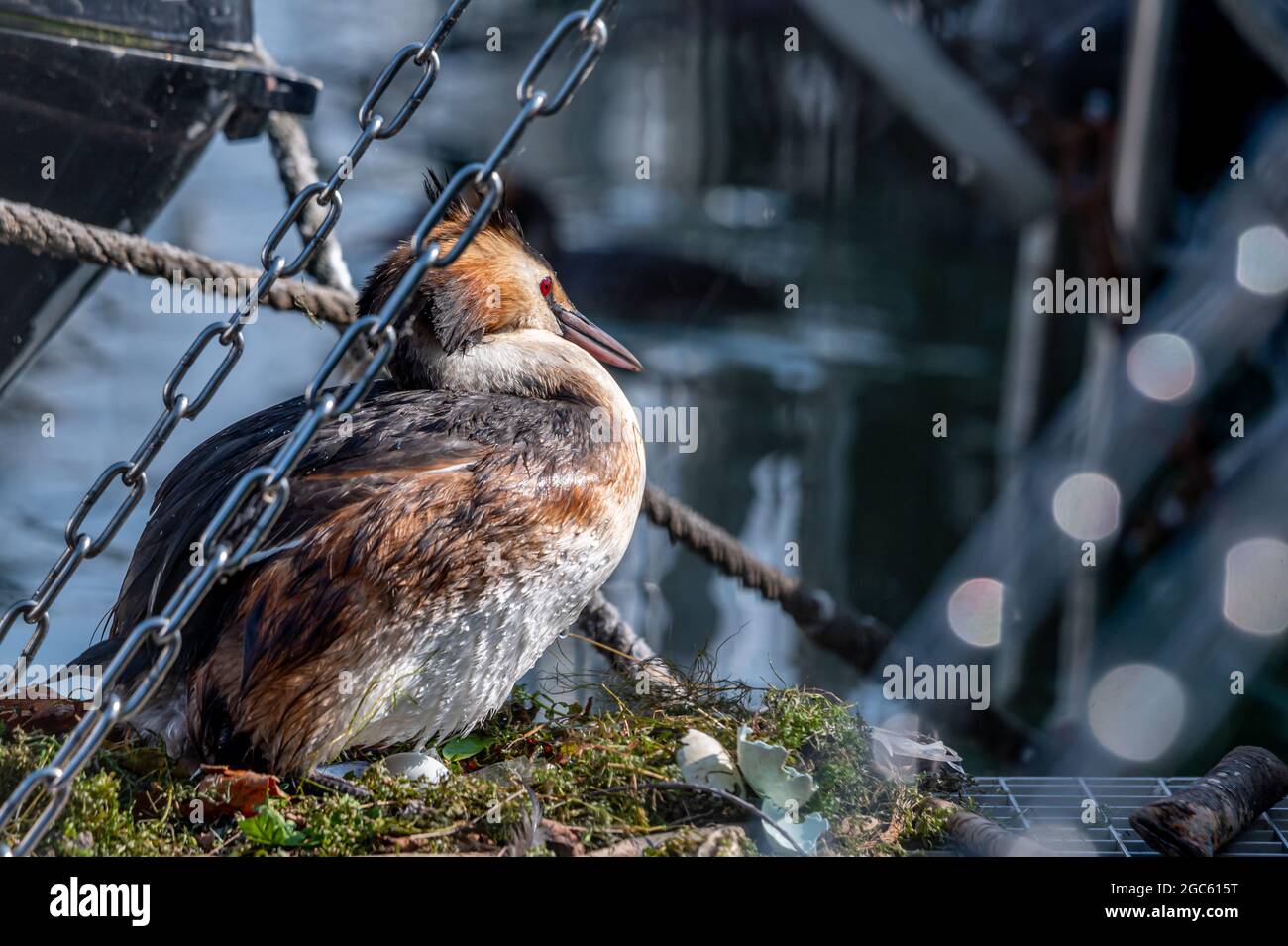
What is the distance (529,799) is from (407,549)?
16.2 inches

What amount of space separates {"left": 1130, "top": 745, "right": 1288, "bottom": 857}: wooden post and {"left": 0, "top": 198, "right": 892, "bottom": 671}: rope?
40.7 inches

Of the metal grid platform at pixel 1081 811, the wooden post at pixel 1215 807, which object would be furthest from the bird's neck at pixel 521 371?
the wooden post at pixel 1215 807

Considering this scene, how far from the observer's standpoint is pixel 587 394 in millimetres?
2045

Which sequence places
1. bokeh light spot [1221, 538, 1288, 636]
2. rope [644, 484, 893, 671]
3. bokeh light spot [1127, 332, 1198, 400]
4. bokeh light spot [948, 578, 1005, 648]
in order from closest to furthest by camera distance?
1. rope [644, 484, 893, 671]
2. bokeh light spot [1221, 538, 1288, 636]
3. bokeh light spot [1127, 332, 1198, 400]
4. bokeh light spot [948, 578, 1005, 648]

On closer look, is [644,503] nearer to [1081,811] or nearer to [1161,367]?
[1081,811]

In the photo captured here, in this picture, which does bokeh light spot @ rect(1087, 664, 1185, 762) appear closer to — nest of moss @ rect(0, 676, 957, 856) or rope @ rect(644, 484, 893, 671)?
rope @ rect(644, 484, 893, 671)

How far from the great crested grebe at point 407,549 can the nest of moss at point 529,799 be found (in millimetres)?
79

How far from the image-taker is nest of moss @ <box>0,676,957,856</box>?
1.70 meters

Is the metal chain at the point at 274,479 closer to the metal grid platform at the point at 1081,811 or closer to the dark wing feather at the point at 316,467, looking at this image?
the dark wing feather at the point at 316,467

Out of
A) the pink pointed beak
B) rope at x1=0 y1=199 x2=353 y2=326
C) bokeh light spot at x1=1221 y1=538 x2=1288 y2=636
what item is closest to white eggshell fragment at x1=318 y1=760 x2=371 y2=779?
the pink pointed beak

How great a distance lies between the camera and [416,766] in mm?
1906

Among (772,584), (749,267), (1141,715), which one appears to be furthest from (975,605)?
(772,584)

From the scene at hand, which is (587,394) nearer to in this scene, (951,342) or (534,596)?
(534,596)
